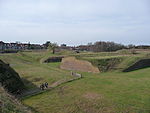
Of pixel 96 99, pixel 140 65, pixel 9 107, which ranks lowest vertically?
pixel 96 99

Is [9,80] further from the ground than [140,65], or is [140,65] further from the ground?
[140,65]

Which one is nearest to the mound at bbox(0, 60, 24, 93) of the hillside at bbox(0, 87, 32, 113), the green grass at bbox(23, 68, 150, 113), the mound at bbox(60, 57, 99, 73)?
the green grass at bbox(23, 68, 150, 113)

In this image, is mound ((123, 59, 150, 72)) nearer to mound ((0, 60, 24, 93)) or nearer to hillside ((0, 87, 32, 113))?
mound ((0, 60, 24, 93))

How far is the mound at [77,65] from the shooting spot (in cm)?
3844

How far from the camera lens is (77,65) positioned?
4253 cm

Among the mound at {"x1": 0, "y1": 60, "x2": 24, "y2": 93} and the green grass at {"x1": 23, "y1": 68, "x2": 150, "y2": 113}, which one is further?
the mound at {"x1": 0, "y1": 60, "x2": 24, "y2": 93}

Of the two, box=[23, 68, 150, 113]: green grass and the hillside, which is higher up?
the hillside

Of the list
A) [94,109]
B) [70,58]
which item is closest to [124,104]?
[94,109]

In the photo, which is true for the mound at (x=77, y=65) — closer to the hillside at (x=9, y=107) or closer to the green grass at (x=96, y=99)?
the green grass at (x=96, y=99)

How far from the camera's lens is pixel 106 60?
38.9 meters

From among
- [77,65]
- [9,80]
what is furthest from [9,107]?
[77,65]

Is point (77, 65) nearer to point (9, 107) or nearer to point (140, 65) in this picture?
point (140, 65)

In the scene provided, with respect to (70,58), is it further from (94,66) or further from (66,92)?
(66,92)

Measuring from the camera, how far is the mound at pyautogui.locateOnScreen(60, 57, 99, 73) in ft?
126
